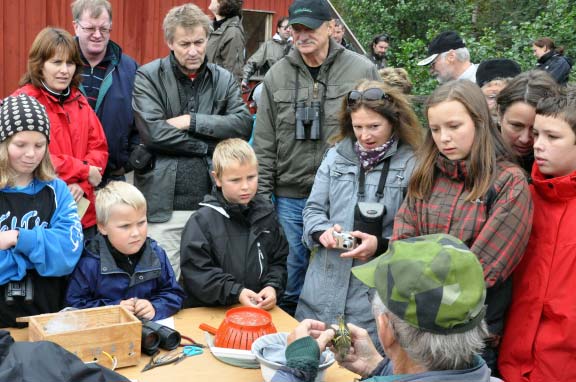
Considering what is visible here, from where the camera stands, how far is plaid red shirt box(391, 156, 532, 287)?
303 cm

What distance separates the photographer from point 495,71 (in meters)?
5.06

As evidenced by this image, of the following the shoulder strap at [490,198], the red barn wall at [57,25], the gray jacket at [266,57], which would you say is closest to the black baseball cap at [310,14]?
the shoulder strap at [490,198]

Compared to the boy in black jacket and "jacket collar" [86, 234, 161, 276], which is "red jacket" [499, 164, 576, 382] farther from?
"jacket collar" [86, 234, 161, 276]

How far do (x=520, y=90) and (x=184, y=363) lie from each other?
2185 mm

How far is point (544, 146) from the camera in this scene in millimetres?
3141

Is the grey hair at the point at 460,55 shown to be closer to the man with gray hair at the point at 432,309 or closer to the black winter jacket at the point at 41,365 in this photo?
the man with gray hair at the point at 432,309

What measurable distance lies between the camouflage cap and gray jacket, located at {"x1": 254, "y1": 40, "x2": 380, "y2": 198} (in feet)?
8.21

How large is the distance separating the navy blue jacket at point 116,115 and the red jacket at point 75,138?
0.83 ft

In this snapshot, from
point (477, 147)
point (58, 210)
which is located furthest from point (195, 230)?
point (477, 147)

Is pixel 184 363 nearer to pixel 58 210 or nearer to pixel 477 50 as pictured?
pixel 58 210

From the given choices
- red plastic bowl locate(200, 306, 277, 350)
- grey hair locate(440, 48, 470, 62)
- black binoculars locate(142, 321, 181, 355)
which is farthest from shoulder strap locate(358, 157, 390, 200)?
grey hair locate(440, 48, 470, 62)

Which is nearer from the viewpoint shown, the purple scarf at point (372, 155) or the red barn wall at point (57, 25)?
the purple scarf at point (372, 155)

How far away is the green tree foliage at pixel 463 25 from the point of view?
38.1 ft

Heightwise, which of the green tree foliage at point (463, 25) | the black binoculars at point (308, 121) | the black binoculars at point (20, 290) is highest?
the green tree foliage at point (463, 25)
